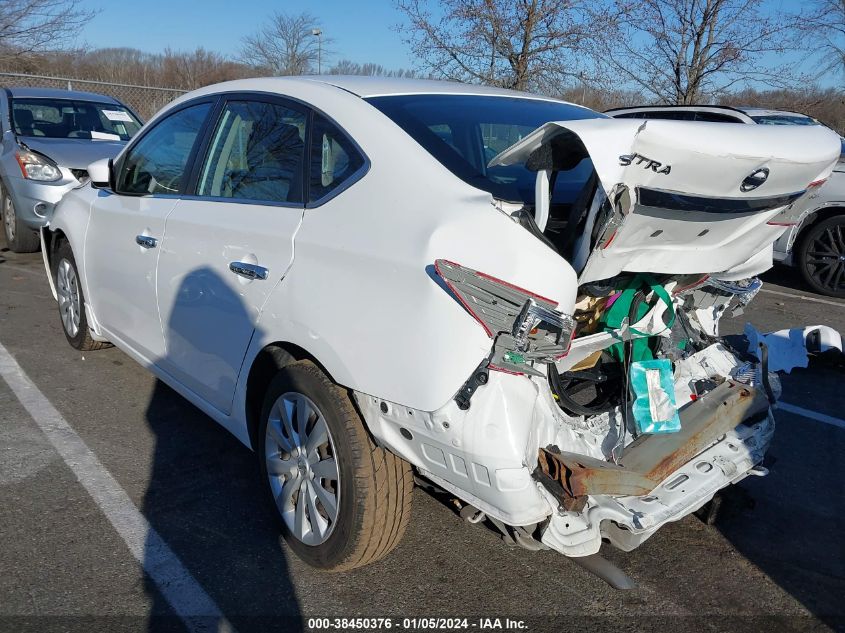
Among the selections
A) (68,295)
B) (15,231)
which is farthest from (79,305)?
(15,231)

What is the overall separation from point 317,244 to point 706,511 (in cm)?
208

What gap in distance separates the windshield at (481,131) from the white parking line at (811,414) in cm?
233

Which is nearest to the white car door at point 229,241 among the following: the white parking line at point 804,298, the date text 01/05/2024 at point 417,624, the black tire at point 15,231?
the date text 01/05/2024 at point 417,624

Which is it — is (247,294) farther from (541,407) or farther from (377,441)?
(541,407)

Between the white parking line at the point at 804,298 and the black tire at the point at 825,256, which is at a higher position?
the black tire at the point at 825,256

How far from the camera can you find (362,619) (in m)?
2.56

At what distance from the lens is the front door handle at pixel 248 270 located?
275 cm

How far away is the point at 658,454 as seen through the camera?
2.59 meters

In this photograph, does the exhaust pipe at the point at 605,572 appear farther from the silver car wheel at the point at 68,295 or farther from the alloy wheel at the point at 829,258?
the alloy wheel at the point at 829,258

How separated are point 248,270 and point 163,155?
135 cm

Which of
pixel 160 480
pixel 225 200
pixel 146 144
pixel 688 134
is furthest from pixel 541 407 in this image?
pixel 146 144

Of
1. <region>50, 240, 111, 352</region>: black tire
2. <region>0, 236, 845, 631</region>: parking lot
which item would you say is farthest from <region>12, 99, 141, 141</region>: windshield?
<region>0, 236, 845, 631</region>: parking lot

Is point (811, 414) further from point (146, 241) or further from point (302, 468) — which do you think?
point (146, 241)

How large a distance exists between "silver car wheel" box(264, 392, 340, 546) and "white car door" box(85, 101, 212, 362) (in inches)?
43.0
